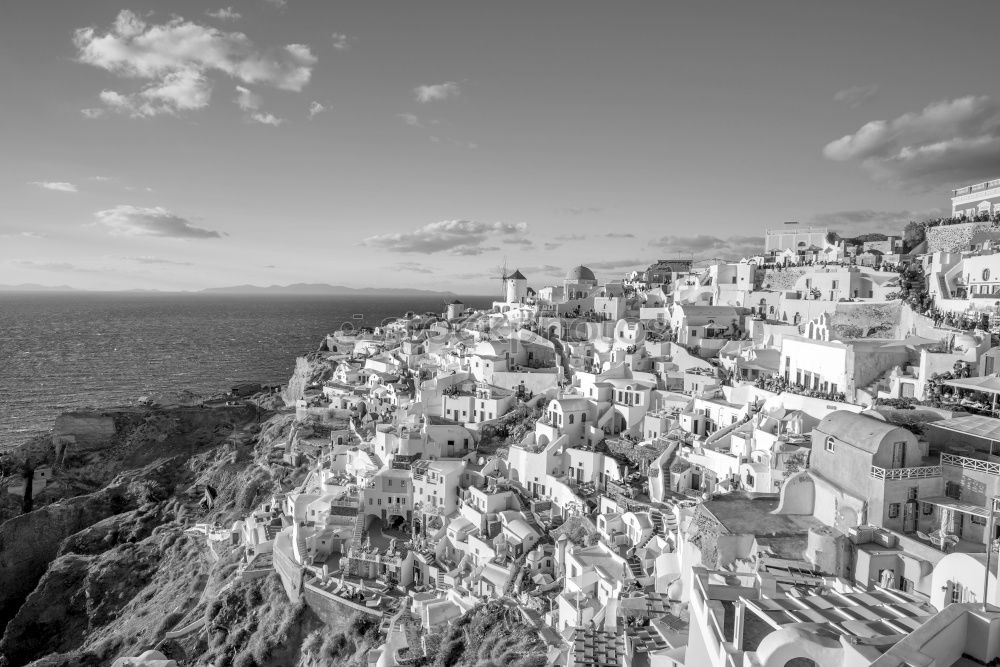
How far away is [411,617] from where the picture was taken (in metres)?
22.9

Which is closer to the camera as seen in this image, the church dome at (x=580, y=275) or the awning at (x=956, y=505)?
the awning at (x=956, y=505)

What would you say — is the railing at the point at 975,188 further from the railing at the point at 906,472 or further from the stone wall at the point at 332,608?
the stone wall at the point at 332,608

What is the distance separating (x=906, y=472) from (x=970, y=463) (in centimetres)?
196

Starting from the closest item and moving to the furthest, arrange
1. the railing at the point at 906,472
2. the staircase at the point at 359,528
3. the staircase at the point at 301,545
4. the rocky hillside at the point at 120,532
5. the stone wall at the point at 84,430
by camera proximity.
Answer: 1. the railing at the point at 906,472
2. the staircase at the point at 301,545
3. the staircase at the point at 359,528
4. the rocky hillside at the point at 120,532
5. the stone wall at the point at 84,430

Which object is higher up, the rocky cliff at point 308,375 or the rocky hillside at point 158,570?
the rocky cliff at point 308,375

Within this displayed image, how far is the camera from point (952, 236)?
3350cm

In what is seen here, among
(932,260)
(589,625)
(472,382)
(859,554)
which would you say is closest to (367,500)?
(472,382)

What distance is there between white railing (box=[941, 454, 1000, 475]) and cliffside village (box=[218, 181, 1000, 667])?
2.8 inches

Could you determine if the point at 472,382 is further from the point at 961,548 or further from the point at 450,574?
the point at 961,548

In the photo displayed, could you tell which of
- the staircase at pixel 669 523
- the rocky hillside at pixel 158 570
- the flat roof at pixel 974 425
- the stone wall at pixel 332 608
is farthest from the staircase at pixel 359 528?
the flat roof at pixel 974 425

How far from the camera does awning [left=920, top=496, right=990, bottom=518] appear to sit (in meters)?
13.7

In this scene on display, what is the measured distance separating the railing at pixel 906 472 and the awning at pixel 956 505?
1.82ft

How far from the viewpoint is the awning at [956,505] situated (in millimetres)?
13711

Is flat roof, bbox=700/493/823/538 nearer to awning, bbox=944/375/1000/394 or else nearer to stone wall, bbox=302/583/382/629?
awning, bbox=944/375/1000/394
